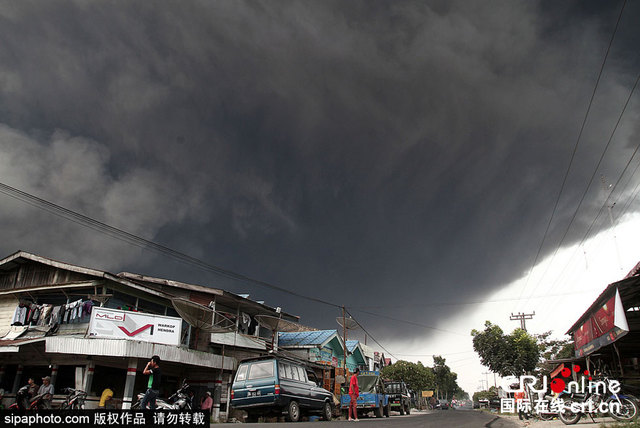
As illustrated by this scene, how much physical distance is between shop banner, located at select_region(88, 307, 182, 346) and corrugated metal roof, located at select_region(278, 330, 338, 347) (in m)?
17.1

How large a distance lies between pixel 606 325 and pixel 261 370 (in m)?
13.1

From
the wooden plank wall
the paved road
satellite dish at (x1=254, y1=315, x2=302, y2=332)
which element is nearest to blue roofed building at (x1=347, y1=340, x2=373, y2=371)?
satellite dish at (x1=254, y1=315, x2=302, y2=332)

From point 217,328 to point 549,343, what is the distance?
1859 inches

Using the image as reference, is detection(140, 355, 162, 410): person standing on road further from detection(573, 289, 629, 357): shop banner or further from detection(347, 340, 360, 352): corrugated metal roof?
detection(347, 340, 360, 352): corrugated metal roof

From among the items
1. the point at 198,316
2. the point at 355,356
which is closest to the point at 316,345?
the point at 355,356

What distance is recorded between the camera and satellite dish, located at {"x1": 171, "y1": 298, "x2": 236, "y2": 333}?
2098 cm

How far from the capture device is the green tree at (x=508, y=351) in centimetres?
3928

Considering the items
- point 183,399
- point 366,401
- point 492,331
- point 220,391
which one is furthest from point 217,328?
point 492,331

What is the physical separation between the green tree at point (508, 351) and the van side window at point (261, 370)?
32.3 meters

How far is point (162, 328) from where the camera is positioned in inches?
780

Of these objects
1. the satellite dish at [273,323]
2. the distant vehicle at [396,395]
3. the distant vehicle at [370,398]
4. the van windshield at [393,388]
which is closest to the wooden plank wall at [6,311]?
the satellite dish at [273,323]

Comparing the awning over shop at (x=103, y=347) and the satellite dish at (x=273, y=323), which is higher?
the satellite dish at (x=273, y=323)

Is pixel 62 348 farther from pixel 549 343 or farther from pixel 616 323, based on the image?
pixel 549 343

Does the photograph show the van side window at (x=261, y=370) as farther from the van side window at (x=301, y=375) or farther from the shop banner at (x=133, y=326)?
the shop banner at (x=133, y=326)
